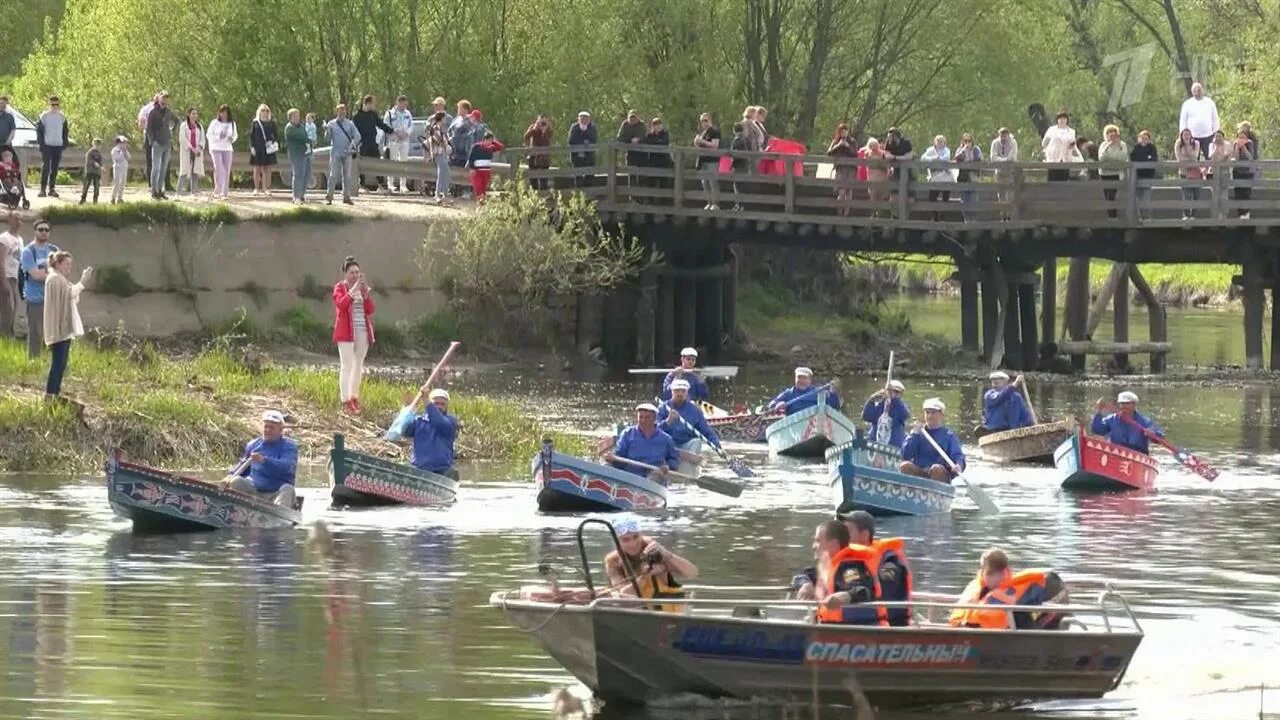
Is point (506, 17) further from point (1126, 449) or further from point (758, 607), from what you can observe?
point (758, 607)

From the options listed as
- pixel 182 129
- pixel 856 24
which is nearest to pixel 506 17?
pixel 856 24

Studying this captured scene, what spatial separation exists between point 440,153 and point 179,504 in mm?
22287

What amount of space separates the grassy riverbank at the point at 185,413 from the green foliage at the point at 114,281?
329 inches

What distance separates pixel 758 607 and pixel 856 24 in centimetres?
3690

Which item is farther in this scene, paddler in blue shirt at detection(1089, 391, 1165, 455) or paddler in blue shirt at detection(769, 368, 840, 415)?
paddler in blue shirt at detection(769, 368, 840, 415)

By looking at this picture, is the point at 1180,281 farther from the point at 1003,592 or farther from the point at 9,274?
the point at 1003,592

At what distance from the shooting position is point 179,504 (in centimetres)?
2502

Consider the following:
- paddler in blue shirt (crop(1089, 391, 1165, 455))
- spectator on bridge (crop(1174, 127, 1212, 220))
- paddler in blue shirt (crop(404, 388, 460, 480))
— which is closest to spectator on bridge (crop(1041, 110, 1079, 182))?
spectator on bridge (crop(1174, 127, 1212, 220))

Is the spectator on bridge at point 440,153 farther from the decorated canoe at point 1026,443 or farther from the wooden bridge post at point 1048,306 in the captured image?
the decorated canoe at point 1026,443

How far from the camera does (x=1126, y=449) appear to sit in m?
31.3

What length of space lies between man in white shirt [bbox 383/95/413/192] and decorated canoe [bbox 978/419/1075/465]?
52.1ft

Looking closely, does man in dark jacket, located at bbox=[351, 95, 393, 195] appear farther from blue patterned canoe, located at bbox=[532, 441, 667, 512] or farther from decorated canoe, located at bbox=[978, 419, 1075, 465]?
blue patterned canoe, located at bbox=[532, 441, 667, 512]

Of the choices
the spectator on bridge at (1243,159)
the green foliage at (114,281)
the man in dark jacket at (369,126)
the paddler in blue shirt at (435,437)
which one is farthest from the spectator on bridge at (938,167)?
the paddler in blue shirt at (435,437)

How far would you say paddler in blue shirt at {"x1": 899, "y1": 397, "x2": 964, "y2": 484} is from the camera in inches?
1126
